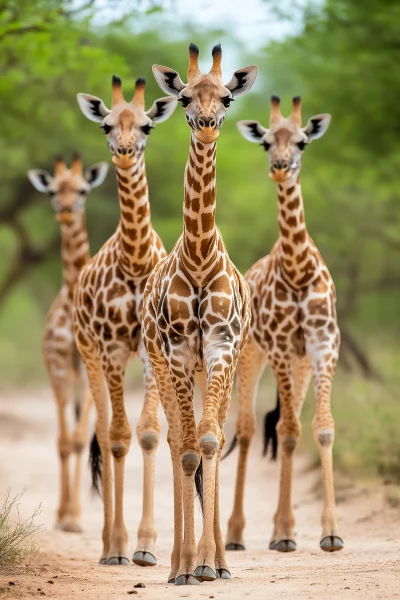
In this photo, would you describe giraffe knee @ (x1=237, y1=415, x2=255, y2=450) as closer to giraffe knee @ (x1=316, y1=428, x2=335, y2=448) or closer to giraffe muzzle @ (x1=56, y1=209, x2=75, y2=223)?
giraffe knee @ (x1=316, y1=428, x2=335, y2=448)

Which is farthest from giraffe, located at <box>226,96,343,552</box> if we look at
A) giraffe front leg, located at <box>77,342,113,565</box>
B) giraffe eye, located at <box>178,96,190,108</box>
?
giraffe eye, located at <box>178,96,190,108</box>

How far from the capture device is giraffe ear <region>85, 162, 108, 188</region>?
44.5 ft

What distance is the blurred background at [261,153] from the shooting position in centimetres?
1381

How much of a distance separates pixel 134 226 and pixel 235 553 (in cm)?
291

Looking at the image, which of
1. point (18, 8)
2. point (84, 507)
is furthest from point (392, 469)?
point (18, 8)

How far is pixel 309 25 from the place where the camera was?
16.0 m

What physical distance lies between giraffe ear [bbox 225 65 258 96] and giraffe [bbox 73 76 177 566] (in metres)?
1.66

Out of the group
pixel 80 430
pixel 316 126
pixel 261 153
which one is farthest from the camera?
pixel 261 153

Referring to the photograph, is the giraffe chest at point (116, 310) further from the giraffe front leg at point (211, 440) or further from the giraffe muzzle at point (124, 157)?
the giraffe front leg at point (211, 440)

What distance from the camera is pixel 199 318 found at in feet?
26.0

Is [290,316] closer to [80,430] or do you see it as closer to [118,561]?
[118,561]

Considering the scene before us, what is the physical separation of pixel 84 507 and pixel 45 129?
916 centimetres

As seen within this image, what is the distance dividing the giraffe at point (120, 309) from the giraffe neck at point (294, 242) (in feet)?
3.62

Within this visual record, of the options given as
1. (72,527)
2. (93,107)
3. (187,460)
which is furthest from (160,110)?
(72,527)
